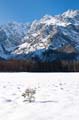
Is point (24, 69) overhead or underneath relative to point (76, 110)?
overhead

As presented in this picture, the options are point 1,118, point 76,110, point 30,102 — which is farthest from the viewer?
point 30,102

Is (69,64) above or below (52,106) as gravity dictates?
above

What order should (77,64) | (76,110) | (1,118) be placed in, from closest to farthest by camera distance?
1. (1,118)
2. (76,110)
3. (77,64)

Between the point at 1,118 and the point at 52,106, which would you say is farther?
the point at 52,106

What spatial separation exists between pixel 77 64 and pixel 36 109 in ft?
200

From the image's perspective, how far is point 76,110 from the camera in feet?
27.9

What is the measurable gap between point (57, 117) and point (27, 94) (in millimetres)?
3637

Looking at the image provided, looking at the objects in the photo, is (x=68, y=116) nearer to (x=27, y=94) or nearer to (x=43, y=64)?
(x=27, y=94)

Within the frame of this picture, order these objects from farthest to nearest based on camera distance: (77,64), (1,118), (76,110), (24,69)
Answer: (77,64) < (24,69) < (76,110) < (1,118)

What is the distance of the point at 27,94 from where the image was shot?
10992mm

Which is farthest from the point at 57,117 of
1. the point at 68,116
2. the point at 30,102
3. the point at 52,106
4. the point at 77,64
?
the point at 77,64

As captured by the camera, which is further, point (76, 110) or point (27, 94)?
point (27, 94)

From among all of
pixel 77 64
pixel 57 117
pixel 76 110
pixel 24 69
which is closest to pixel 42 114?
pixel 57 117

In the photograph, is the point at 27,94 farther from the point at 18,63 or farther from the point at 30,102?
the point at 18,63
